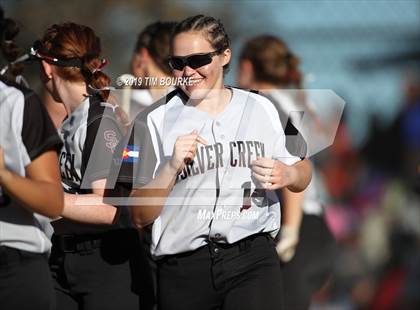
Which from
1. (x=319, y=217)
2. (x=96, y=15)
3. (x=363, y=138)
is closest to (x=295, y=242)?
(x=319, y=217)

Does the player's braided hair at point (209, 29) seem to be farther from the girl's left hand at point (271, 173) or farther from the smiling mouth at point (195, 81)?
the girl's left hand at point (271, 173)

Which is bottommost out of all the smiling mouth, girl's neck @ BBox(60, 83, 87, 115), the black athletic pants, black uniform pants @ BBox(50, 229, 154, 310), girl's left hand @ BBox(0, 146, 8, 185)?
the black athletic pants

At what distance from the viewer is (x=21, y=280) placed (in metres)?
2.78

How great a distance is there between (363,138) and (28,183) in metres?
2.61

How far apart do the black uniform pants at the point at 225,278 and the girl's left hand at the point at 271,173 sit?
225mm

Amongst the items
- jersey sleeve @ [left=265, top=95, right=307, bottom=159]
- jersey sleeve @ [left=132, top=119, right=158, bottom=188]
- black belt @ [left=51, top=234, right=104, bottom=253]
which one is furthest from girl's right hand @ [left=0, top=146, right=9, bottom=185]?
jersey sleeve @ [left=265, top=95, right=307, bottom=159]

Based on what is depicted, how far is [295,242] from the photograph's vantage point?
4684 mm

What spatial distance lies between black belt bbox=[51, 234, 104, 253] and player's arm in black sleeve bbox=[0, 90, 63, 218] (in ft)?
2.75

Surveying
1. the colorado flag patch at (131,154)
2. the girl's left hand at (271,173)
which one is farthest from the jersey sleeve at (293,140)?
the colorado flag patch at (131,154)

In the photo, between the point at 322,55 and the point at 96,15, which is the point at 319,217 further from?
the point at 96,15

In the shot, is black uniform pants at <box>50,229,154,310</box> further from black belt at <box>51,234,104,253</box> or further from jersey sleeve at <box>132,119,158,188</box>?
jersey sleeve at <box>132,119,158,188</box>

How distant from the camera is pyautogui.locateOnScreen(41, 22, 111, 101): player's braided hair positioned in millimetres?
3557

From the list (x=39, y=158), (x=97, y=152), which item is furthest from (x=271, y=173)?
(x=39, y=158)

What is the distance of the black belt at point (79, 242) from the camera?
3.59 m
